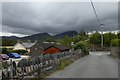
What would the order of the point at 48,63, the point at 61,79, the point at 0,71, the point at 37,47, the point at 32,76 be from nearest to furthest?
1. the point at 0,71
2. the point at 32,76
3. the point at 61,79
4. the point at 48,63
5. the point at 37,47

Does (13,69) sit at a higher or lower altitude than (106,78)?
higher

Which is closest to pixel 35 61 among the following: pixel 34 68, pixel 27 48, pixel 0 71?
pixel 34 68

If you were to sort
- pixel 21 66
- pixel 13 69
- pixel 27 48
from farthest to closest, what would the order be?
pixel 27 48 < pixel 21 66 < pixel 13 69

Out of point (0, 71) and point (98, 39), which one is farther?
point (98, 39)

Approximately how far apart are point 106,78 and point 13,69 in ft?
18.3

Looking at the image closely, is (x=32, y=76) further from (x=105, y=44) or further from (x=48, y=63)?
(x=105, y=44)

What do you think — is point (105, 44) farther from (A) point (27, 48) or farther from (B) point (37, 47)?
(B) point (37, 47)

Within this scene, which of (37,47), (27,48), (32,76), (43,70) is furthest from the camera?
(27,48)

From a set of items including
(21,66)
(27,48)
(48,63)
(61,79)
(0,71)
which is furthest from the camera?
(27,48)

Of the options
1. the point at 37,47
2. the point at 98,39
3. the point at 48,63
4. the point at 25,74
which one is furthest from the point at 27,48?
the point at 25,74

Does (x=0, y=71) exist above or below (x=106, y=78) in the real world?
above

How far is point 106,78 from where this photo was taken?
12.2 metres

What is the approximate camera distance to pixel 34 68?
12.2 m

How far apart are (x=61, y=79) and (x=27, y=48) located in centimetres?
7199
